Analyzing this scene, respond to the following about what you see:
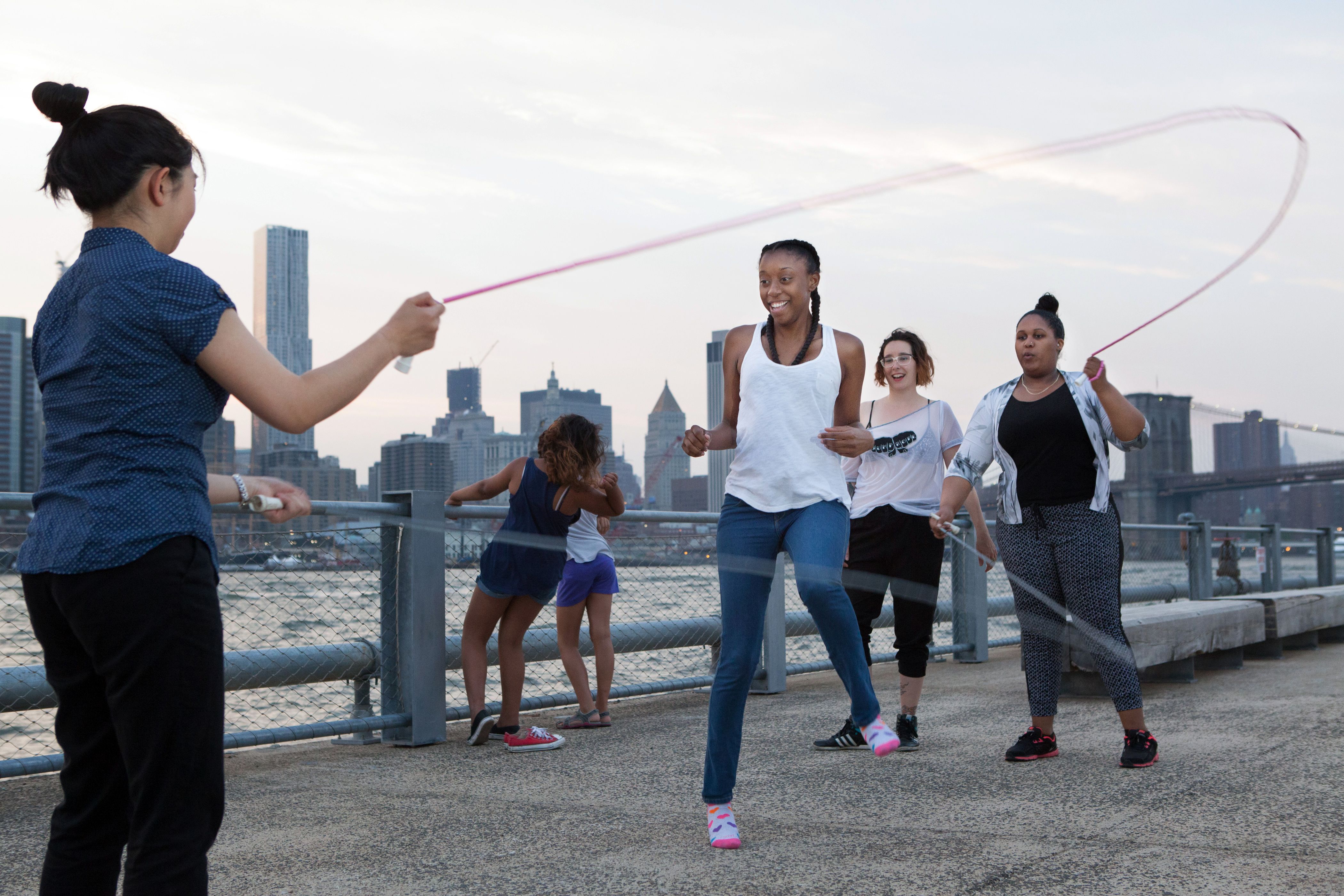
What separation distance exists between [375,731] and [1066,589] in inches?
128

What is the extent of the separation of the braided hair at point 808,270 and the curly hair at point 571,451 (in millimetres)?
1763

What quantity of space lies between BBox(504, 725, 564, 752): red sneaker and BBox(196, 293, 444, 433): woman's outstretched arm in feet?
11.6

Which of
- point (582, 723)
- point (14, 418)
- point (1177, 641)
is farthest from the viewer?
point (14, 418)

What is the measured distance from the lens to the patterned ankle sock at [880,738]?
3.35 metres

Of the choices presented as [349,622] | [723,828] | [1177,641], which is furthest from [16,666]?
[1177,641]

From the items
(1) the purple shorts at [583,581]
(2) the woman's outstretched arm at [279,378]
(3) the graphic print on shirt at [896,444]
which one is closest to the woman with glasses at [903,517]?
(3) the graphic print on shirt at [896,444]

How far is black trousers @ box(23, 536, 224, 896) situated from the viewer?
1774 mm

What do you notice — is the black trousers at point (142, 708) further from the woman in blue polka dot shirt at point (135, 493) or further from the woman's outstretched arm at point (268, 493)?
the woman's outstretched arm at point (268, 493)

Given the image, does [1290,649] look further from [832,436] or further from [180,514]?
[180,514]

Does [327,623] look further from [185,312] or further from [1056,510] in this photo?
[185,312]

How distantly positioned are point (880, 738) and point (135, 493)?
2301mm

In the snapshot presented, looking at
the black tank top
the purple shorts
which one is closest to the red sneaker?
the purple shorts

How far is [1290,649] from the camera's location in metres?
9.12

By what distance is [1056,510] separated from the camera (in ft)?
15.5
